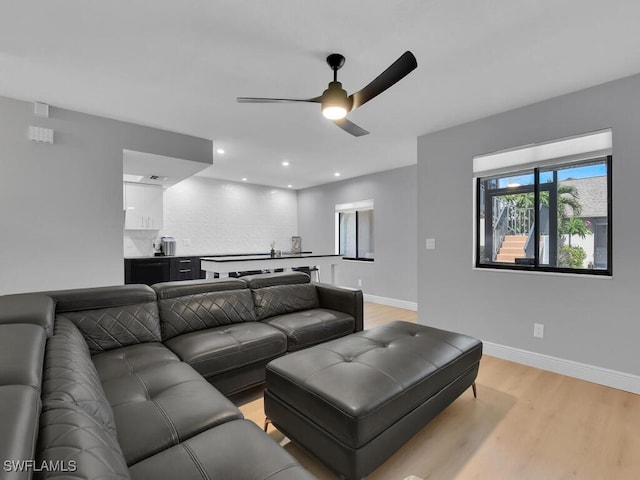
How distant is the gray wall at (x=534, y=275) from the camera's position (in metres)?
2.44

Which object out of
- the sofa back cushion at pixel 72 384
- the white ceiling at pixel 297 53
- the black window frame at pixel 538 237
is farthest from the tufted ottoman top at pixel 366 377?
the white ceiling at pixel 297 53

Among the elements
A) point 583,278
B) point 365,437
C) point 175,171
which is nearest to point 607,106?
point 583,278

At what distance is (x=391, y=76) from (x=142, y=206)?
4.63 metres

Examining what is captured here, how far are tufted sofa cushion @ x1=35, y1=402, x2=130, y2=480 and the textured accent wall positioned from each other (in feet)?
16.4

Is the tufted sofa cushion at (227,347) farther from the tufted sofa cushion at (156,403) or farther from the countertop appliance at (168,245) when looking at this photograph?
the countertop appliance at (168,245)

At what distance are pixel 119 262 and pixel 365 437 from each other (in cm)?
315

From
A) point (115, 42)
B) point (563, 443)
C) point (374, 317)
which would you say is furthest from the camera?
point (374, 317)

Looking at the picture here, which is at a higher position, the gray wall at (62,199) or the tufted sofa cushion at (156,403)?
the gray wall at (62,199)

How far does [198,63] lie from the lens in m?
2.23

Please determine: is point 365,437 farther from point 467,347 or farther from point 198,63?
point 198,63

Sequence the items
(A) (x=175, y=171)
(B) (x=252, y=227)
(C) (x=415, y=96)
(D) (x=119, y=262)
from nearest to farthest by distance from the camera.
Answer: (C) (x=415, y=96), (D) (x=119, y=262), (A) (x=175, y=171), (B) (x=252, y=227)

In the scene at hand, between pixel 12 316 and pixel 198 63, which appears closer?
pixel 12 316

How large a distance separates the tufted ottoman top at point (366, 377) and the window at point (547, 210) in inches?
58.9

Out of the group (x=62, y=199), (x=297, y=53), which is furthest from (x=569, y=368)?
(x=62, y=199)
